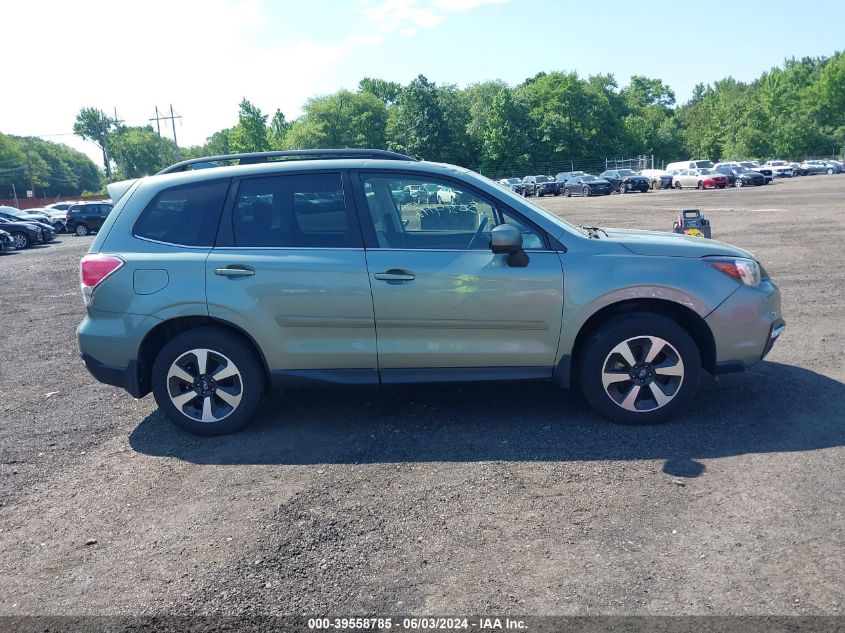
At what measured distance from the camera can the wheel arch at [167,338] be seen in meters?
5.09

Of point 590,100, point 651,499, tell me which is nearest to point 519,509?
point 651,499

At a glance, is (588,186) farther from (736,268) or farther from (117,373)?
(117,373)

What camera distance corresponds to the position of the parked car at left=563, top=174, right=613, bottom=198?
165 ft

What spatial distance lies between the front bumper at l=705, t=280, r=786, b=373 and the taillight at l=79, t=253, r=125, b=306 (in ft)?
13.6

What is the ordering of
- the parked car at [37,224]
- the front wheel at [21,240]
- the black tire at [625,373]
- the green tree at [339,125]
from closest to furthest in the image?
1. the black tire at [625,373]
2. the front wheel at [21,240]
3. the parked car at [37,224]
4. the green tree at [339,125]

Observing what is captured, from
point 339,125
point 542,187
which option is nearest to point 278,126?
point 339,125

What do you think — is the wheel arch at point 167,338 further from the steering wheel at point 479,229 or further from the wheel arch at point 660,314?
the wheel arch at point 660,314

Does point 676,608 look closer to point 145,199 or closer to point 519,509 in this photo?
point 519,509

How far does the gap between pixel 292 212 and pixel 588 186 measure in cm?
4793

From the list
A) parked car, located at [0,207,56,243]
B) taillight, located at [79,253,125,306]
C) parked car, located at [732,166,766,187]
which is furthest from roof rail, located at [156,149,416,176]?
parked car, located at [732,166,766,187]

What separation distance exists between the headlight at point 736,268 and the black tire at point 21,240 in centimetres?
3074

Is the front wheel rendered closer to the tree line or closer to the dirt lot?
the dirt lot

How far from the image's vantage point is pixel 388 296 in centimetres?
487

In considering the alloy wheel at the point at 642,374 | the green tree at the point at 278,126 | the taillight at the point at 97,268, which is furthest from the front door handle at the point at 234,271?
the green tree at the point at 278,126
